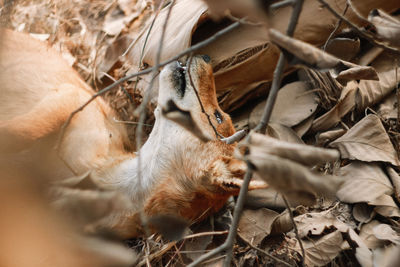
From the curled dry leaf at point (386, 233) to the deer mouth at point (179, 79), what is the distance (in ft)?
4.56

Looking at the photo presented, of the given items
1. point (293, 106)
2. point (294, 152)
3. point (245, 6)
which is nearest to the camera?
point (245, 6)

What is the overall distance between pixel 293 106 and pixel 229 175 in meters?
0.93

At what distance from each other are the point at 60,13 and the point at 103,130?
1978mm

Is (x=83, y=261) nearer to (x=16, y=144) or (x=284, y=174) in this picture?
(x=284, y=174)

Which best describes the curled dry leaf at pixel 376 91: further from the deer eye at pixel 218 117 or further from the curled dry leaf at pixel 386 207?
the deer eye at pixel 218 117

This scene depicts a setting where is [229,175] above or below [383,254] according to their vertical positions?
above

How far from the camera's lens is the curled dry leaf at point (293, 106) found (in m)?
2.94

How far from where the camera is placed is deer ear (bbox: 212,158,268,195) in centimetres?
228

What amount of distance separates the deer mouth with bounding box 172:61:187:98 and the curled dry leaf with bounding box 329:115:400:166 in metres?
1.08

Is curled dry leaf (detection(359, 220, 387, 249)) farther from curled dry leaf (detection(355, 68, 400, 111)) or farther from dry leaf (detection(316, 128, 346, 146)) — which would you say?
curled dry leaf (detection(355, 68, 400, 111))

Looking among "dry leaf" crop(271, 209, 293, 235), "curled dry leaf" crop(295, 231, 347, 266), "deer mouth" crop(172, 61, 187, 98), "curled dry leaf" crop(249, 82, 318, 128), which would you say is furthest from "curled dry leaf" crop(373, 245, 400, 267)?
"deer mouth" crop(172, 61, 187, 98)

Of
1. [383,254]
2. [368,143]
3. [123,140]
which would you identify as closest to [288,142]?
[383,254]

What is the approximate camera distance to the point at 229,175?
2.34 m

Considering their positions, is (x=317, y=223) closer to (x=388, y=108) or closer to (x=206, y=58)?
(x=388, y=108)
